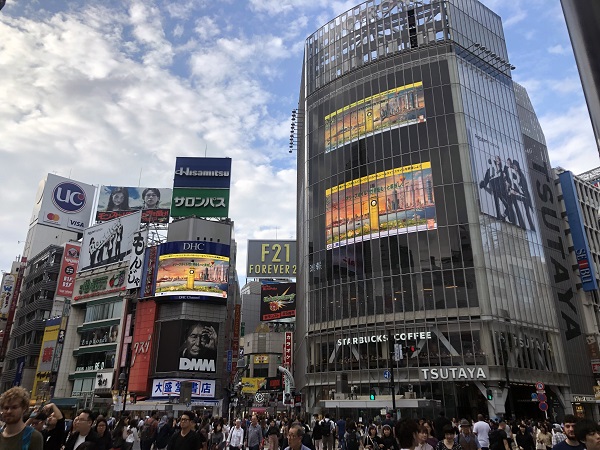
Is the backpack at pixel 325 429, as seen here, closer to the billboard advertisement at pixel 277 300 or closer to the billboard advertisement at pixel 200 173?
the billboard advertisement at pixel 200 173

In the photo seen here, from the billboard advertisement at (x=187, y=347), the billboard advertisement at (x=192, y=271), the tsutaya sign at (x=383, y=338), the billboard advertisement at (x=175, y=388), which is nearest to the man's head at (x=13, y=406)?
the tsutaya sign at (x=383, y=338)

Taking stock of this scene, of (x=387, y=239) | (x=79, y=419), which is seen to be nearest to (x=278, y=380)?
(x=387, y=239)

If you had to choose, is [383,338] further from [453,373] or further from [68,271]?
[68,271]

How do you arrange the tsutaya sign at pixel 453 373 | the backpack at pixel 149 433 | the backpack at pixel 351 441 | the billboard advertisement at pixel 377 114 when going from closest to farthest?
the backpack at pixel 351 441 < the backpack at pixel 149 433 < the tsutaya sign at pixel 453 373 < the billboard advertisement at pixel 377 114

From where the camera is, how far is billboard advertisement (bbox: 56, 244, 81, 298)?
72062mm

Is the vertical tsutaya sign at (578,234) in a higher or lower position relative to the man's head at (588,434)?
higher

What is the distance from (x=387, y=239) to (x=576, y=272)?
25494 mm

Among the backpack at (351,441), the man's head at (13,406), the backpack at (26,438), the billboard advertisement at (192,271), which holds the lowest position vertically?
the backpack at (351,441)

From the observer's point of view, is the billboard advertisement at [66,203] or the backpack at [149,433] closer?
the backpack at [149,433]

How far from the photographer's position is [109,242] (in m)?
70.2

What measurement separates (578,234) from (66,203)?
87968mm

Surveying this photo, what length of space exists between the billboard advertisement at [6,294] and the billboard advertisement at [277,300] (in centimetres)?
4714

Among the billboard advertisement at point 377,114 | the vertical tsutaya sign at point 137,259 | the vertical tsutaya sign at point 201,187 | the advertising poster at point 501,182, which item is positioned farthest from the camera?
the vertical tsutaya sign at point 201,187

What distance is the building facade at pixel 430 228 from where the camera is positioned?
43.5 metres
